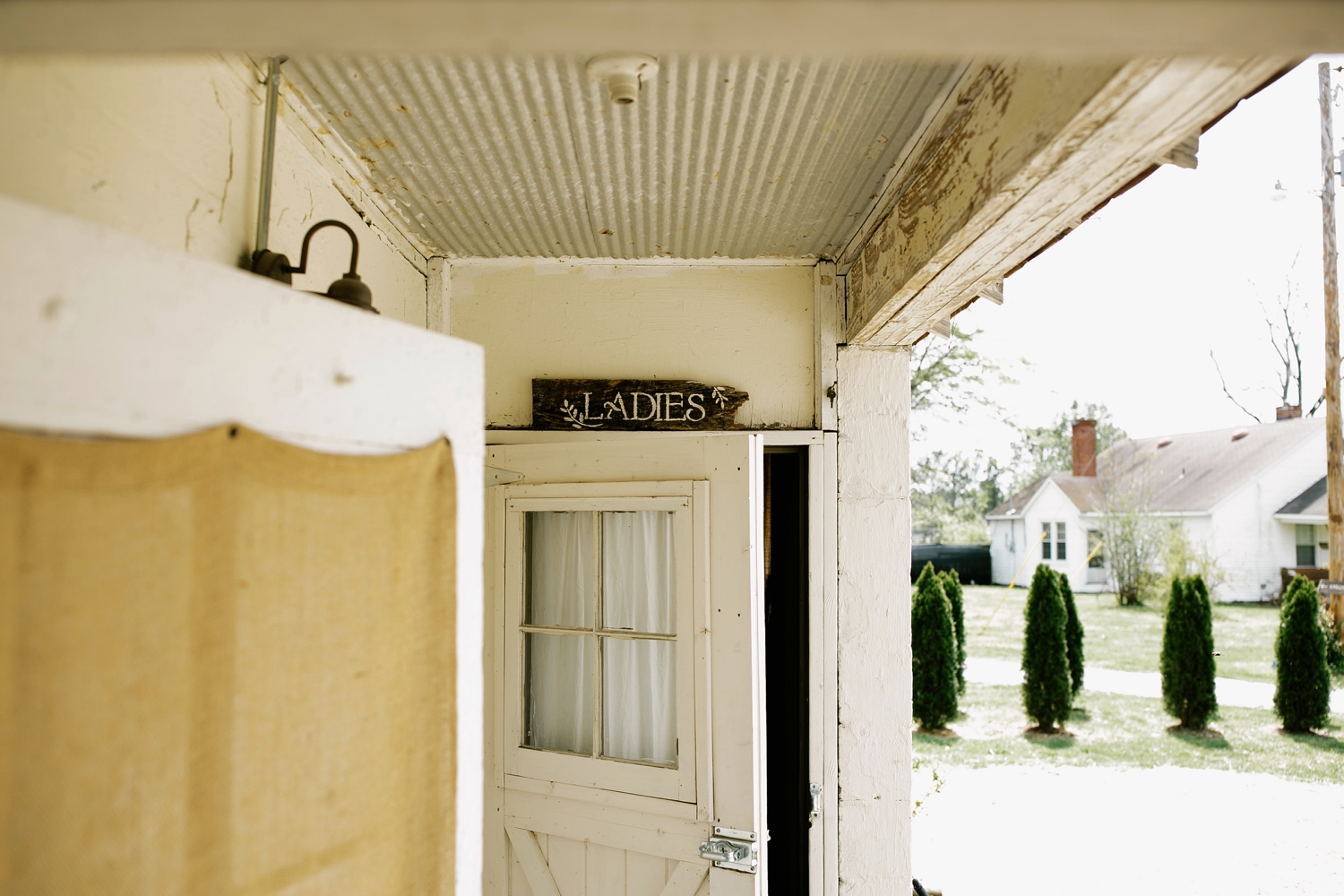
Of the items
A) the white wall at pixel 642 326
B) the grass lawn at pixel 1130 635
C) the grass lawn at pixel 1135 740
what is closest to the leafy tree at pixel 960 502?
the grass lawn at pixel 1130 635

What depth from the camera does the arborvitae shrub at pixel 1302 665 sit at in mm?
7539

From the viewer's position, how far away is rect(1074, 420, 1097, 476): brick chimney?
21.0 m

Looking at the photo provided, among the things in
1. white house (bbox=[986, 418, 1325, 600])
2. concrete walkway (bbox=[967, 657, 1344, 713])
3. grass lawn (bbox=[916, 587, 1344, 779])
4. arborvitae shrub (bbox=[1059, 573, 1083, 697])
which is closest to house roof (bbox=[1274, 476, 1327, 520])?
white house (bbox=[986, 418, 1325, 600])

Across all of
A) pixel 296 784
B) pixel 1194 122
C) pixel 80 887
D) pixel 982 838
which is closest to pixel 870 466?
pixel 1194 122

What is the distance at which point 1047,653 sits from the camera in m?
7.75

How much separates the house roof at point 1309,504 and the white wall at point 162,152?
20775 millimetres

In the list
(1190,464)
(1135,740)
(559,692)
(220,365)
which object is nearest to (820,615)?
(559,692)

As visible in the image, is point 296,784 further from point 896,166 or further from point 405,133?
point 896,166

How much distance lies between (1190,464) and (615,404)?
22328mm

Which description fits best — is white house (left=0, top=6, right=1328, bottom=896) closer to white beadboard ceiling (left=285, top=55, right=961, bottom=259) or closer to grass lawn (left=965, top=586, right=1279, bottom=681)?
white beadboard ceiling (left=285, top=55, right=961, bottom=259)

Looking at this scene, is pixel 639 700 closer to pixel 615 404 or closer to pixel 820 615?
pixel 820 615

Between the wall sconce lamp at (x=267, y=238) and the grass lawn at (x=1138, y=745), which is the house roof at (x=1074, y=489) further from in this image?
the wall sconce lamp at (x=267, y=238)

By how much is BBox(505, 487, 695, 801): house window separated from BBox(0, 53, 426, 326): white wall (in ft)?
3.81

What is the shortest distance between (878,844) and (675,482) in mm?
1531
